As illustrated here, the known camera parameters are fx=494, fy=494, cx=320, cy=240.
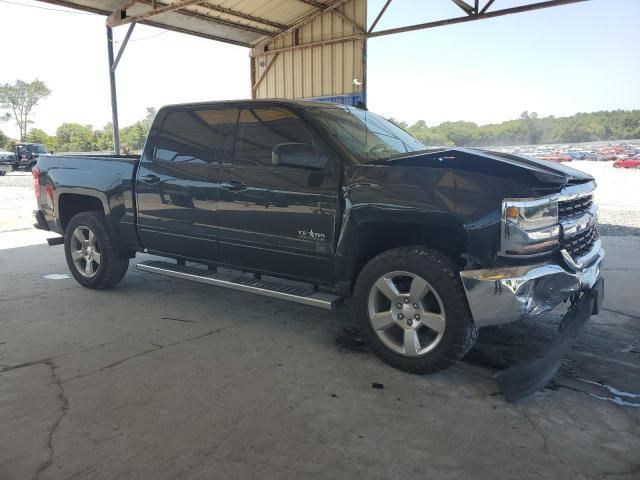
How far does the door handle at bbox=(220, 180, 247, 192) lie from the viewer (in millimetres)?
4148

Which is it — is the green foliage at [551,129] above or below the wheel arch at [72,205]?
above

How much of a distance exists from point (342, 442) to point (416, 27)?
10.9 meters

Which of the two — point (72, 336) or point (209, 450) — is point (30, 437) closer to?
point (209, 450)

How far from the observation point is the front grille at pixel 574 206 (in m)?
3.19

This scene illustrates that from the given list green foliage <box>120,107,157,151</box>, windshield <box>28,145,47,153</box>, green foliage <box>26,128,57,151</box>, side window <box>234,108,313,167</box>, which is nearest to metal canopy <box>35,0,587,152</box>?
green foliage <box>120,107,157,151</box>

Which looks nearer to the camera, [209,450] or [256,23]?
[209,450]

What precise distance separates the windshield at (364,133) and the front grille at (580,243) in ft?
4.57

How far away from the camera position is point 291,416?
2877mm

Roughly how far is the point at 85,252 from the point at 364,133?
3.44 metres

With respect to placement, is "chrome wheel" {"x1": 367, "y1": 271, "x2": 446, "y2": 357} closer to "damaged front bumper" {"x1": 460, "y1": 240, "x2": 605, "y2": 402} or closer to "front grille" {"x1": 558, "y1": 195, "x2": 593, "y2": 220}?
"damaged front bumper" {"x1": 460, "y1": 240, "x2": 605, "y2": 402}

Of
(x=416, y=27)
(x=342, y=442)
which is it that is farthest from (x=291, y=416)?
(x=416, y=27)

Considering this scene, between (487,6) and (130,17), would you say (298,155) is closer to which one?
(487,6)

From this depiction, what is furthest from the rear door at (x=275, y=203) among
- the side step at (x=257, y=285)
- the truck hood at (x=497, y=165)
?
the truck hood at (x=497, y=165)

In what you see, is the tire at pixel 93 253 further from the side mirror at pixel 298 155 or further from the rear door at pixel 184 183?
the side mirror at pixel 298 155
